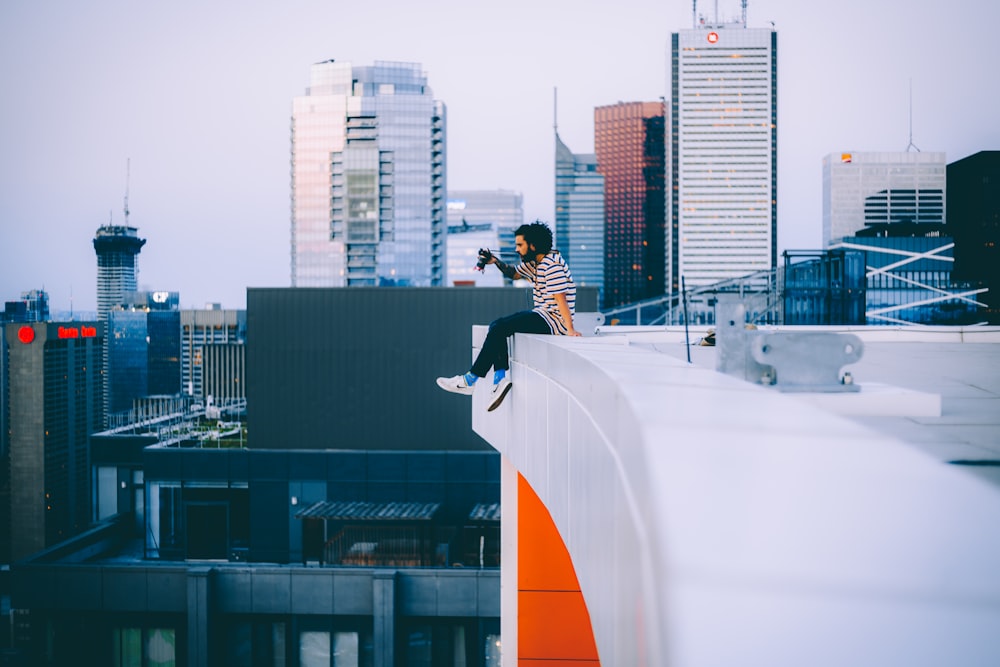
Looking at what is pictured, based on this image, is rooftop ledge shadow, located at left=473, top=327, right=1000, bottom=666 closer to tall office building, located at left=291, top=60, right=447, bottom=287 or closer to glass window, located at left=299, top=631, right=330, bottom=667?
glass window, located at left=299, top=631, right=330, bottom=667

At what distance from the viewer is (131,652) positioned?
66.5 ft

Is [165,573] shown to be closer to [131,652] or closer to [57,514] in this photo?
[131,652]

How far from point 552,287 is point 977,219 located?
5228 inches

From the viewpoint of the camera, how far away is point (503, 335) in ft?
22.1

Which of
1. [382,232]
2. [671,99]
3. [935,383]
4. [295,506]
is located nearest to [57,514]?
[382,232]

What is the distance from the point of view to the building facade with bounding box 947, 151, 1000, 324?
109062 mm

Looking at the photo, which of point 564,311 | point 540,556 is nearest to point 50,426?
point 540,556

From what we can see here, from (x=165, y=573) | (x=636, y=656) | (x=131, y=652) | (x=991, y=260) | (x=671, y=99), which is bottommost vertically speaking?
(x=131, y=652)

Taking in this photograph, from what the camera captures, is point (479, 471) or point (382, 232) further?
point (382, 232)

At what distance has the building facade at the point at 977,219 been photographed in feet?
358

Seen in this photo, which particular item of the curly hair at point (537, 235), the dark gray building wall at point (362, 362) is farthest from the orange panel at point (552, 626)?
the dark gray building wall at point (362, 362)

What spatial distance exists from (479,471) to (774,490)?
917 inches

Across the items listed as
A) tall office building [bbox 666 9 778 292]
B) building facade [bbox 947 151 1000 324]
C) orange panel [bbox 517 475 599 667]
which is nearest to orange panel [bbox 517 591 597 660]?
orange panel [bbox 517 475 599 667]

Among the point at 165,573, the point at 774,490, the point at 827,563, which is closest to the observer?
the point at 827,563
